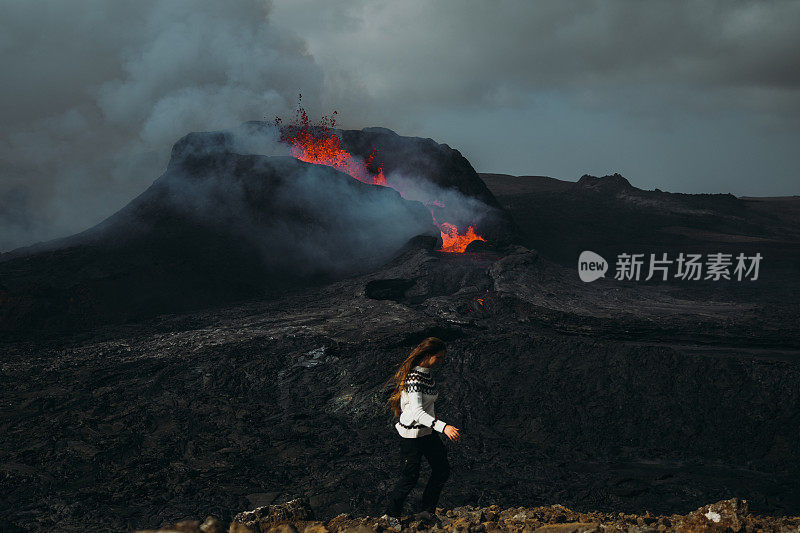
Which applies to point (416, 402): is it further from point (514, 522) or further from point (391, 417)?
point (391, 417)

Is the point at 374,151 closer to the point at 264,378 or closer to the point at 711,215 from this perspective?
the point at 264,378

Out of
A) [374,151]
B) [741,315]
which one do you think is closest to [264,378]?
[741,315]

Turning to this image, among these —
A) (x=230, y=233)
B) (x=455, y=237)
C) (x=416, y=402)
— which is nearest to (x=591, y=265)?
(x=455, y=237)

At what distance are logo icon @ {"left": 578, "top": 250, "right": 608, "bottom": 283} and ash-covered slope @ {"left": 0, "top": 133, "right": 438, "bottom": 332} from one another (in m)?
6.22

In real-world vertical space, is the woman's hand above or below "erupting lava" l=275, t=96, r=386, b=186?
below

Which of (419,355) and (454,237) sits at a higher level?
(454,237)

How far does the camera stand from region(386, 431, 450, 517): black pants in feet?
13.0

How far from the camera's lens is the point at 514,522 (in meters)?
4.09

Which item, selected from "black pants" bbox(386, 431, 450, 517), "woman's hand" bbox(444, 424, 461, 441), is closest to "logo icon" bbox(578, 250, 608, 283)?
"black pants" bbox(386, 431, 450, 517)

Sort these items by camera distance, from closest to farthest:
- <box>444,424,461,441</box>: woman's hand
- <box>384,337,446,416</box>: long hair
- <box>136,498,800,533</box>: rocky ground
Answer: <box>136,498,800,533</box>: rocky ground, <box>444,424,461,441</box>: woman's hand, <box>384,337,446,416</box>: long hair

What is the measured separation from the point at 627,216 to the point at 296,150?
19.5m

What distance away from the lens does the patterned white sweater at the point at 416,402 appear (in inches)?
153

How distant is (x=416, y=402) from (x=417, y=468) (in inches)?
21.9

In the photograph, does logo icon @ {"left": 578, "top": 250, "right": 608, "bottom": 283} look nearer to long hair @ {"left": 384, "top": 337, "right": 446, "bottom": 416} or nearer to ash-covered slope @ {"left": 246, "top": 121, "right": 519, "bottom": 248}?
ash-covered slope @ {"left": 246, "top": 121, "right": 519, "bottom": 248}
